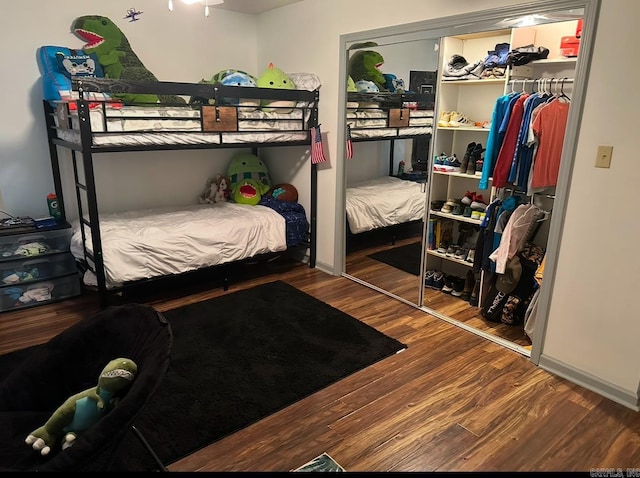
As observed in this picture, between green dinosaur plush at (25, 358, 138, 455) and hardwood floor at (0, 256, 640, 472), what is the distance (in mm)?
541

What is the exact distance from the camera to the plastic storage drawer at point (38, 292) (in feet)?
10.8

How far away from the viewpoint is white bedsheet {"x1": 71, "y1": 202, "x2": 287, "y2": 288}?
321 cm

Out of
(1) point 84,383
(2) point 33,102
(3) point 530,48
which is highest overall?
(3) point 530,48

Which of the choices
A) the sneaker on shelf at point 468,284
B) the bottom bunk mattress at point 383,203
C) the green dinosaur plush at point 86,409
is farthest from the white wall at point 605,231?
the green dinosaur plush at point 86,409

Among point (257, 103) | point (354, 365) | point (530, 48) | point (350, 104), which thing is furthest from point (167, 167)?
point (530, 48)

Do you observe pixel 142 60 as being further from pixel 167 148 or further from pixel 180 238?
pixel 180 238

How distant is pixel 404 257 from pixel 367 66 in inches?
61.1

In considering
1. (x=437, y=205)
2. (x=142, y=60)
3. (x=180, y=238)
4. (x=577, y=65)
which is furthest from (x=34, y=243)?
A: (x=577, y=65)

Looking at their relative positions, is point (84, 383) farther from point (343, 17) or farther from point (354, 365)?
point (343, 17)

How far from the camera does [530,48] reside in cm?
281

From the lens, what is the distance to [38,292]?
11.1 feet

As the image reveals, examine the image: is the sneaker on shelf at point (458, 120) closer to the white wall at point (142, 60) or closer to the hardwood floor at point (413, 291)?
the hardwood floor at point (413, 291)

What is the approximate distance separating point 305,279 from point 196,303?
3.26 ft

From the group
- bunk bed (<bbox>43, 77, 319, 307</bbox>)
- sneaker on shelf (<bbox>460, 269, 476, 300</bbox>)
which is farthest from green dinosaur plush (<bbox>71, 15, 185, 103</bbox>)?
sneaker on shelf (<bbox>460, 269, 476, 300</bbox>)
